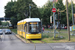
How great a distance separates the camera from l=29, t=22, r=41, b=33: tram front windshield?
65.4ft

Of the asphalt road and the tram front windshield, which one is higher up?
the tram front windshield

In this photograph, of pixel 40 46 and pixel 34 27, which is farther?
pixel 34 27

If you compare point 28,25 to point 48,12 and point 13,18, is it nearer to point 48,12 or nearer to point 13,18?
point 48,12

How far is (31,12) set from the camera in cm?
5362

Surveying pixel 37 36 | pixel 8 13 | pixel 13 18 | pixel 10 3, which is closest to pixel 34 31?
pixel 37 36

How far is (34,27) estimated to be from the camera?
20.1m

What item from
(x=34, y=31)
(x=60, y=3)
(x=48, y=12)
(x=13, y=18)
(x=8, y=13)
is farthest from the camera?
(x=8, y=13)

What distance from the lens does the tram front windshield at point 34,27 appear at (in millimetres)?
19919

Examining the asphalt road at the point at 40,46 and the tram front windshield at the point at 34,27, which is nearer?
the asphalt road at the point at 40,46

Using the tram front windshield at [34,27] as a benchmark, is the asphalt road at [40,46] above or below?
below

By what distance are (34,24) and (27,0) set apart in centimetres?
3583

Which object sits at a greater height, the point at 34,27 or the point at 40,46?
the point at 34,27

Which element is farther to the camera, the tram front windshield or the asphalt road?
the tram front windshield

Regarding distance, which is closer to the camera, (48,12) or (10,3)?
(48,12)
